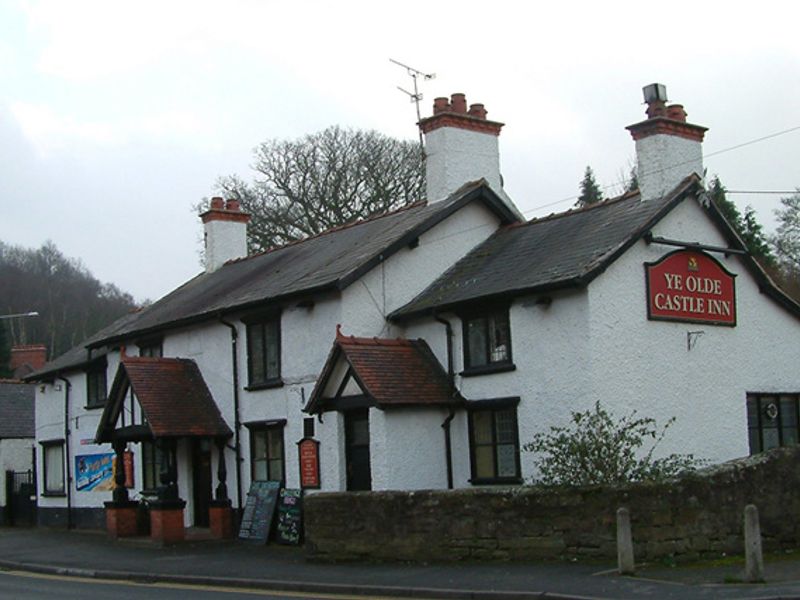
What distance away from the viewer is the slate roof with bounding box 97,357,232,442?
24203 millimetres

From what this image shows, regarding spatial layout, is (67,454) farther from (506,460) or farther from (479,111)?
(506,460)

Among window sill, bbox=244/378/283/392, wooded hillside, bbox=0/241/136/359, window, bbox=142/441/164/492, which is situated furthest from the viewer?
wooded hillside, bbox=0/241/136/359

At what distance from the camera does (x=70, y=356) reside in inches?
1307

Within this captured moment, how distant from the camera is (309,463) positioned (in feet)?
Answer: 72.8

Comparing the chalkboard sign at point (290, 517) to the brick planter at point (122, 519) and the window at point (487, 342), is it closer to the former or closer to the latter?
the window at point (487, 342)

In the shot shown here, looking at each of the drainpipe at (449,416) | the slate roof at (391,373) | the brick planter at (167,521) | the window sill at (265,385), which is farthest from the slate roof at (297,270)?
the brick planter at (167,521)

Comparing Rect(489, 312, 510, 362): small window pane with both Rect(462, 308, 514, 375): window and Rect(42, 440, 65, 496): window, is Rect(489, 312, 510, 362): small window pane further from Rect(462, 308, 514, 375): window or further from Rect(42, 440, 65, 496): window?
Rect(42, 440, 65, 496): window

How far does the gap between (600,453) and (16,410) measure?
2606cm

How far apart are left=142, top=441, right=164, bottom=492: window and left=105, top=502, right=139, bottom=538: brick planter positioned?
3.65 ft

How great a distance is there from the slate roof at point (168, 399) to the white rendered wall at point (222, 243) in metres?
6.64

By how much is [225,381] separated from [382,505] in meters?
8.91

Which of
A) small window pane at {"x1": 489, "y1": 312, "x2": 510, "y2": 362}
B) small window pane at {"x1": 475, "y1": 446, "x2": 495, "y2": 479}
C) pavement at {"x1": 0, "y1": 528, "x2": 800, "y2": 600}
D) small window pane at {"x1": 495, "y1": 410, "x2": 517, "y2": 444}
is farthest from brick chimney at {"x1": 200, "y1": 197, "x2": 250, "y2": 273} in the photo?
small window pane at {"x1": 495, "y1": 410, "x2": 517, "y2": 444}

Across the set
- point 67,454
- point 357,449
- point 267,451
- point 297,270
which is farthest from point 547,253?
point 67,454

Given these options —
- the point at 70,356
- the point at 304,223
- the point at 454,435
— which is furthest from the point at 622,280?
the point at 304,223
